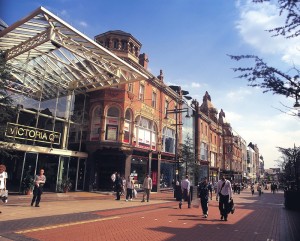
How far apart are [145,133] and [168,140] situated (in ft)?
16.7

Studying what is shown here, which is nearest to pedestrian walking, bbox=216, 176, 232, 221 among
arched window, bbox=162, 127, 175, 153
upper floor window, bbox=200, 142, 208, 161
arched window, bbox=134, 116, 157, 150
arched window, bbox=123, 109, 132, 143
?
arched window, bbox=123, 109, 132, 143

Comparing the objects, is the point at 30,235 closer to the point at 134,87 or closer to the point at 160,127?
the point at 134,87

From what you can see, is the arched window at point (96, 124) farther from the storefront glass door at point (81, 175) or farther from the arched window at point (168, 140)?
the arched window at point (168, 140)

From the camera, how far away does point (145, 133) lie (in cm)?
2798

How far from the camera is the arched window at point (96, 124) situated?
79.7 ft

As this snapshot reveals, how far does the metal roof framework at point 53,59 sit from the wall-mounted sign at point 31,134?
283 cm


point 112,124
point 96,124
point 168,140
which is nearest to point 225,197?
point 112,124

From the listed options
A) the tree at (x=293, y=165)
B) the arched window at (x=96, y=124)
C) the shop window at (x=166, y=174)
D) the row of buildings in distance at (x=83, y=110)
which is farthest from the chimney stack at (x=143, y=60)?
the tree at (x=293, y=165)

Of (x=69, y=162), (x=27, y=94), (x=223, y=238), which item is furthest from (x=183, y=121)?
(x=223, y=238)

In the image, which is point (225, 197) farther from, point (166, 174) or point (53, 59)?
point (166, 174)

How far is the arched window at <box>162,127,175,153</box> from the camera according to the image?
3135 centimetres

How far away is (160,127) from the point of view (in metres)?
30.3

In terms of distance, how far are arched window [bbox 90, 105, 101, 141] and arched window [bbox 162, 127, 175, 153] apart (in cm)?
920

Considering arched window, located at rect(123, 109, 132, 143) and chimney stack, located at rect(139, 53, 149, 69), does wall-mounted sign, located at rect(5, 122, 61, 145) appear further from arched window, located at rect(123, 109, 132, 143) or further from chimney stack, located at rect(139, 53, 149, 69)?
chimney stack, located at rect(139, 53, 149, 69)
